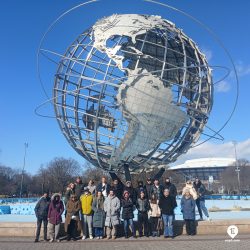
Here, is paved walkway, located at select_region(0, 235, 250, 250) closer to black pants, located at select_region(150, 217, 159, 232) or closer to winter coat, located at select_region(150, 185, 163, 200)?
black pants, located at select_region(150, 217, 159, 232)

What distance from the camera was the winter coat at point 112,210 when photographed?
31.1 ft

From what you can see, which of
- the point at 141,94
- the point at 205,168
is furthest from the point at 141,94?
the point at 205,168

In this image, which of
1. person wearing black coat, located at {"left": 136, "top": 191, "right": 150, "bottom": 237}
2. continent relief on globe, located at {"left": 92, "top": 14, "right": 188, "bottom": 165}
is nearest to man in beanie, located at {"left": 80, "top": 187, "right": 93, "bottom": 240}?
person wearing black coat, located at {"left": 136, "top": 191, "right": 150, "bottom": 237}

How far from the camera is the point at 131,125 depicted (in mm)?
12570

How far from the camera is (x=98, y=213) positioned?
9.56 m

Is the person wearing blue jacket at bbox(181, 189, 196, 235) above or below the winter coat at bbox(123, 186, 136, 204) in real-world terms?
below

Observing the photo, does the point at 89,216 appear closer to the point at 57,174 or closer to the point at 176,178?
the point at 57,174

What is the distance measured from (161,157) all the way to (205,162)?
397ft

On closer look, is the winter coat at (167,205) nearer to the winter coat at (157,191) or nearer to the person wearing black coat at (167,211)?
the person wearing black coat at (167,211)

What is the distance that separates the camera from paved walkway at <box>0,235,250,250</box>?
805cm

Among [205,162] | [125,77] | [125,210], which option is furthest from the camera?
[205,162]

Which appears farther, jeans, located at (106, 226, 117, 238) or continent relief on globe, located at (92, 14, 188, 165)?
continent relief on globe, located at (92, 14, 188, 165)

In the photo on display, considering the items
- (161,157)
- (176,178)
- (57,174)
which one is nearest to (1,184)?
(57,174)

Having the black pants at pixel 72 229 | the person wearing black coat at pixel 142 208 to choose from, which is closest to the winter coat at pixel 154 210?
the person wearing black coat at pixel 142 208
